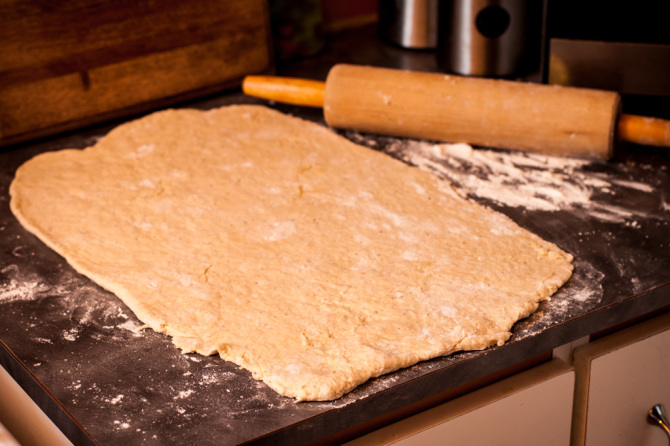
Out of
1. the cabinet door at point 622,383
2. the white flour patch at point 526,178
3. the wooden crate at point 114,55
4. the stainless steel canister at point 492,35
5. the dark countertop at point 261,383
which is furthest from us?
the stainless steel canister at point 492,35

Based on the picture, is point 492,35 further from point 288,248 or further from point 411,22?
point 288,248

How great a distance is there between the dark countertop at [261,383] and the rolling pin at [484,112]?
5 centimetres

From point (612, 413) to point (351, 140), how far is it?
75 cm

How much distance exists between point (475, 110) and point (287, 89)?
44 cm

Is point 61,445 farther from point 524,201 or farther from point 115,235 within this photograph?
point 524,201

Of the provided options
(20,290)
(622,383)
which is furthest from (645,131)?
(20,290)

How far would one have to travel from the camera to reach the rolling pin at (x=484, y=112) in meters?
1.33

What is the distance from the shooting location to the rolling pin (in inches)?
52.3

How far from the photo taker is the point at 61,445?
0.93 meters

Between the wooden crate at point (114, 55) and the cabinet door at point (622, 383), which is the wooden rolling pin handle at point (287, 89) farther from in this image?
the cabinet door at point (622, 383)

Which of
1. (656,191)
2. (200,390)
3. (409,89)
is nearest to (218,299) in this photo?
(200,390)

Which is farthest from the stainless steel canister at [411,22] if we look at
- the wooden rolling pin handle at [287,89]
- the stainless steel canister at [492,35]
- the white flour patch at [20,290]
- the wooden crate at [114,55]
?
the white flour patch at [20,290]

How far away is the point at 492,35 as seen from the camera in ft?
5.61

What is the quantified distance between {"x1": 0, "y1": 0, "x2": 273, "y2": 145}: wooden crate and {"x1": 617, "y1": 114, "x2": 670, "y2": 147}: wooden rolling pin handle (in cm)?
89
